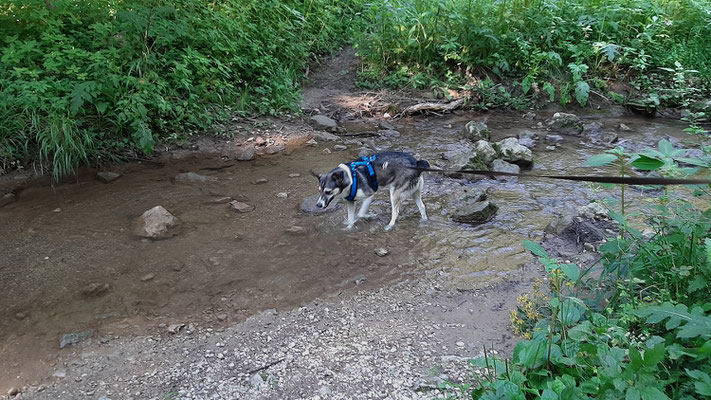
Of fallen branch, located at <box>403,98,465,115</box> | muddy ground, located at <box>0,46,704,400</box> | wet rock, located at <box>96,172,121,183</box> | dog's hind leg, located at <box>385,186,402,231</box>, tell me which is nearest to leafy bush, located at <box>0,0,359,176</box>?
wet rock, located at <box>96,172,121,183</box>

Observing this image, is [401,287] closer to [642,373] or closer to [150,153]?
[642,373]

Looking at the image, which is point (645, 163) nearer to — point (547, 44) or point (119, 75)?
point (119, 75)

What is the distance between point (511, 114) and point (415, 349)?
813cm

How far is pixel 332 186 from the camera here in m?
5.62

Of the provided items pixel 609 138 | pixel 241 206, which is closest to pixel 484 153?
pixel 609 138

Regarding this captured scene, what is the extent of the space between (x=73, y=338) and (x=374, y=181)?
3642 mm

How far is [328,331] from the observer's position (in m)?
3.87

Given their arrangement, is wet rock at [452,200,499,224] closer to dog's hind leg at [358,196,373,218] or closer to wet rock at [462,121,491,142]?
dog's hind leg at [358,196,373,218]

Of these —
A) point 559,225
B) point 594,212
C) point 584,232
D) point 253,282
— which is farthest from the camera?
point 594,212

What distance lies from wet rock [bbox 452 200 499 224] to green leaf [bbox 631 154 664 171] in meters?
3.05

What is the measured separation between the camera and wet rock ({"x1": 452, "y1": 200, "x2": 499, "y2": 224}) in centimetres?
579

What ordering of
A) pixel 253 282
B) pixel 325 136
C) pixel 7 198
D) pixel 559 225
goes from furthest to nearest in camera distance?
pixel 325 136
pixel 7 198
pixel 559 225
pixel 253 282

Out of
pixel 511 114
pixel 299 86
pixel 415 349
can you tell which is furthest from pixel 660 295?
pixel 299 86

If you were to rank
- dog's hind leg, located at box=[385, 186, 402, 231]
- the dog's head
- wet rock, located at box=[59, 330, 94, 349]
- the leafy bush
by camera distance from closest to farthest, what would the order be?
wet rock, located at box=[59, 330, 94, 349] → the dog's head → dog's hind leg, located at box=[385, 186, 402, 231] → the leafy bush
